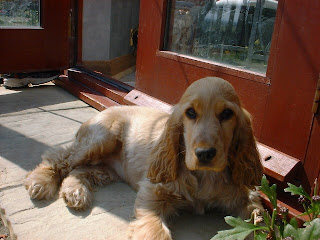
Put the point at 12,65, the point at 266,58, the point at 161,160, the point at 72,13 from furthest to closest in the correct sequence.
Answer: the point at 72,13 → the point at 12,65 → the point at 266,58 → the point at 161,160

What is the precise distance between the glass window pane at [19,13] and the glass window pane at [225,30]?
2.96 metres

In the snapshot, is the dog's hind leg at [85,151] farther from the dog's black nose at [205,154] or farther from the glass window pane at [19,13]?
the glass window pane at [19,13]

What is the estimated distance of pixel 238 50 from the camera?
3787 millimetres

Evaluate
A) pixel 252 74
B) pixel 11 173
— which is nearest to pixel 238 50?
pixel 252 74

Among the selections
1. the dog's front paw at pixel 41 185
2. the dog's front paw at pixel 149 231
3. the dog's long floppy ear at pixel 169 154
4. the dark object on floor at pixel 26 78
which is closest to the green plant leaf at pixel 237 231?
the dog's front paw at pixel 149 231

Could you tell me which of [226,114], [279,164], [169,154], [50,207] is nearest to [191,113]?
[226,114]

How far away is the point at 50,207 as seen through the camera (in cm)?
300

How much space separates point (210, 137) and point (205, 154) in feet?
0.42

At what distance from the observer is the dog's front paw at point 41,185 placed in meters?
3.08

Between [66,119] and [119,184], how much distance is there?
1940 mm

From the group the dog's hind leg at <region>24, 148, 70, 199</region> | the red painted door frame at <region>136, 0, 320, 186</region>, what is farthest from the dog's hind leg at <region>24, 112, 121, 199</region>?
the red painted door frame at <region>136, 0, 320, 186</region>

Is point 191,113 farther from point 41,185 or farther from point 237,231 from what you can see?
point 41,185

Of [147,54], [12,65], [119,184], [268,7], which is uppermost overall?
[268,7]

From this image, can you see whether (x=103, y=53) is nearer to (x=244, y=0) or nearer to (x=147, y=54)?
(x=147, y=54)
